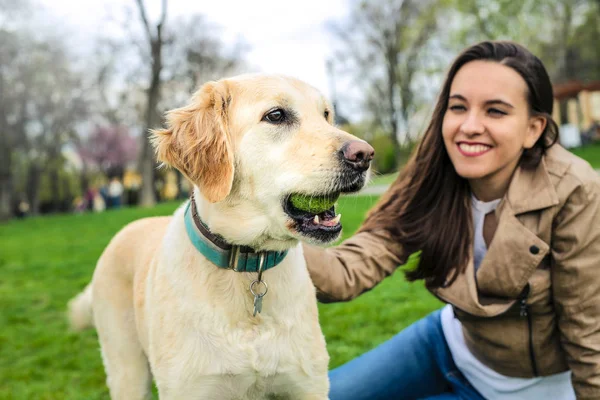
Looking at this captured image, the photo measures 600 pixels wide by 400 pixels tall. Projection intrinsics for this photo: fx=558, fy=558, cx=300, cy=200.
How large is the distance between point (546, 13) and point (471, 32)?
13.6ft

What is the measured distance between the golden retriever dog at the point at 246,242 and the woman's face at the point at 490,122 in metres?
0.76

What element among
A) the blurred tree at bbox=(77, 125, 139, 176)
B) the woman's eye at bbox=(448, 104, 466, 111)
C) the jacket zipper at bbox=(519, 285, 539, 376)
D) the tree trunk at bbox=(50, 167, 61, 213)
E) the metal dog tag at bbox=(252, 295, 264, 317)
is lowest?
the tree trunk at bbox=(50, 167, 61, 213)

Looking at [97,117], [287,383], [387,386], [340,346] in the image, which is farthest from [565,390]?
[97,117]

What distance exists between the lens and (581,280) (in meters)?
2.40

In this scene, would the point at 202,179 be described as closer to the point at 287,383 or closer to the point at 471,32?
the point at 287,383

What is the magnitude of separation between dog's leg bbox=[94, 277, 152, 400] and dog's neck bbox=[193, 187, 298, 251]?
94 cm

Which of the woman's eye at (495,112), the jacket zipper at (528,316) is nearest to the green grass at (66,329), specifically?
the woman's eye at (495,112)

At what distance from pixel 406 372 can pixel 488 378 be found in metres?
0.46

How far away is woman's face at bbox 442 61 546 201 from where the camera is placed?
100 inches

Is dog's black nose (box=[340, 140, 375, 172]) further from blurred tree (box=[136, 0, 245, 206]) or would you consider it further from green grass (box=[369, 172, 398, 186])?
blurred tree (box=[136, 0, 245, 206])

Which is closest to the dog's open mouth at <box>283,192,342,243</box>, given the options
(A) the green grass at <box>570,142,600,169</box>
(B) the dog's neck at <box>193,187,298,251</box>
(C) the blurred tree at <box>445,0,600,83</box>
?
(B) the dog's neck at <box>193,187,298,251</box>

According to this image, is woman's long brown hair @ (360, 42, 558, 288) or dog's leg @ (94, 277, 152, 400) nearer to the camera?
woman's long brown hair @ (360, 42, 558, 288)

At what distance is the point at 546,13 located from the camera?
28625mm

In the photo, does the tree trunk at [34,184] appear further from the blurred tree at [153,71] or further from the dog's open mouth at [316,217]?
the dog's open mouth at [316,217]
